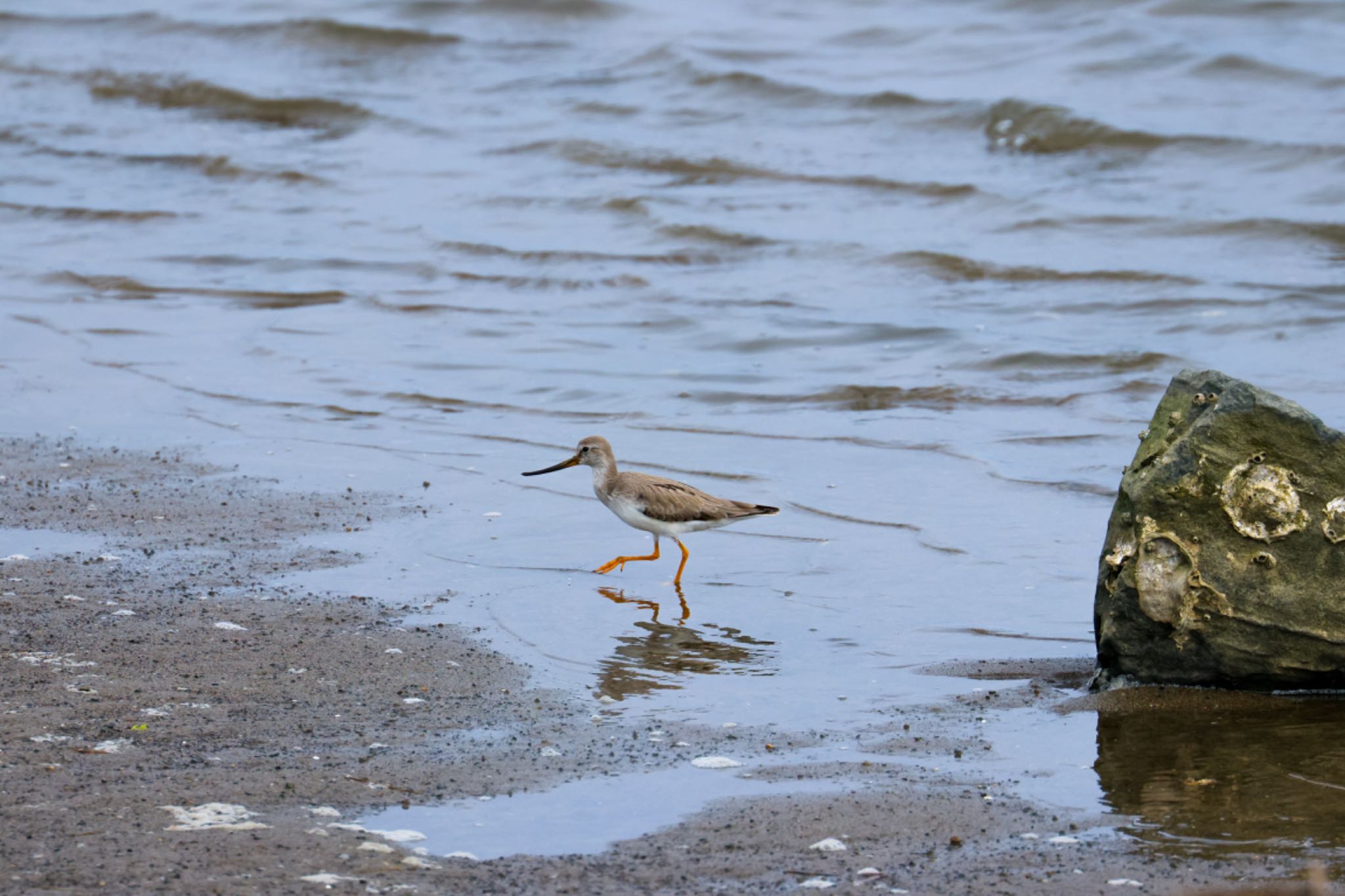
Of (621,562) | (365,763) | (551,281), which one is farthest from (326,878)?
(551,281)

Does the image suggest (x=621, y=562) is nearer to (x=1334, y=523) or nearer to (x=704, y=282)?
(x=1334, y=523)

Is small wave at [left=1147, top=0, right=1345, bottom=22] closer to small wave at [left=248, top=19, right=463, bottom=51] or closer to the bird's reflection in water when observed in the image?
small wave at [left=248, top=19, right=463, bottom=51]

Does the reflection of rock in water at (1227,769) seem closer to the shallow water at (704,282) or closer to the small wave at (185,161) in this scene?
the shallow water at (704,282)

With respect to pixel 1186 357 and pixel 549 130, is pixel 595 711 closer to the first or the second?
pixel 1186 357

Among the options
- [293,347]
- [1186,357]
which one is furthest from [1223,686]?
[293,347]

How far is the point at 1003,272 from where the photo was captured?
48.4 feet

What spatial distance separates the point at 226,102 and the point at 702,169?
8.39 meters

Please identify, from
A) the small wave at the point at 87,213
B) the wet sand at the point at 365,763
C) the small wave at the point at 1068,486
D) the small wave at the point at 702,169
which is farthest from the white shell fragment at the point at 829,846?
the small wave at the point at 87,213

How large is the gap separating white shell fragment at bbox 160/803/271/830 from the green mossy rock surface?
2.92 m

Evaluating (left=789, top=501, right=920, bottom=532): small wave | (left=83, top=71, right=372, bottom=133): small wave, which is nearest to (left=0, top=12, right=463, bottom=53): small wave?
(left=83, top=71, right=372, bottom=133): small wave

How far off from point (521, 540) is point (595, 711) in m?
2.38

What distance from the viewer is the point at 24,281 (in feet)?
46.3

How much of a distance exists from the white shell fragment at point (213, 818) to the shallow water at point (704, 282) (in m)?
1.58

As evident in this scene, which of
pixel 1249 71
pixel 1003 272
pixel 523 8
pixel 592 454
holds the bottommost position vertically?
pixel 592 454
